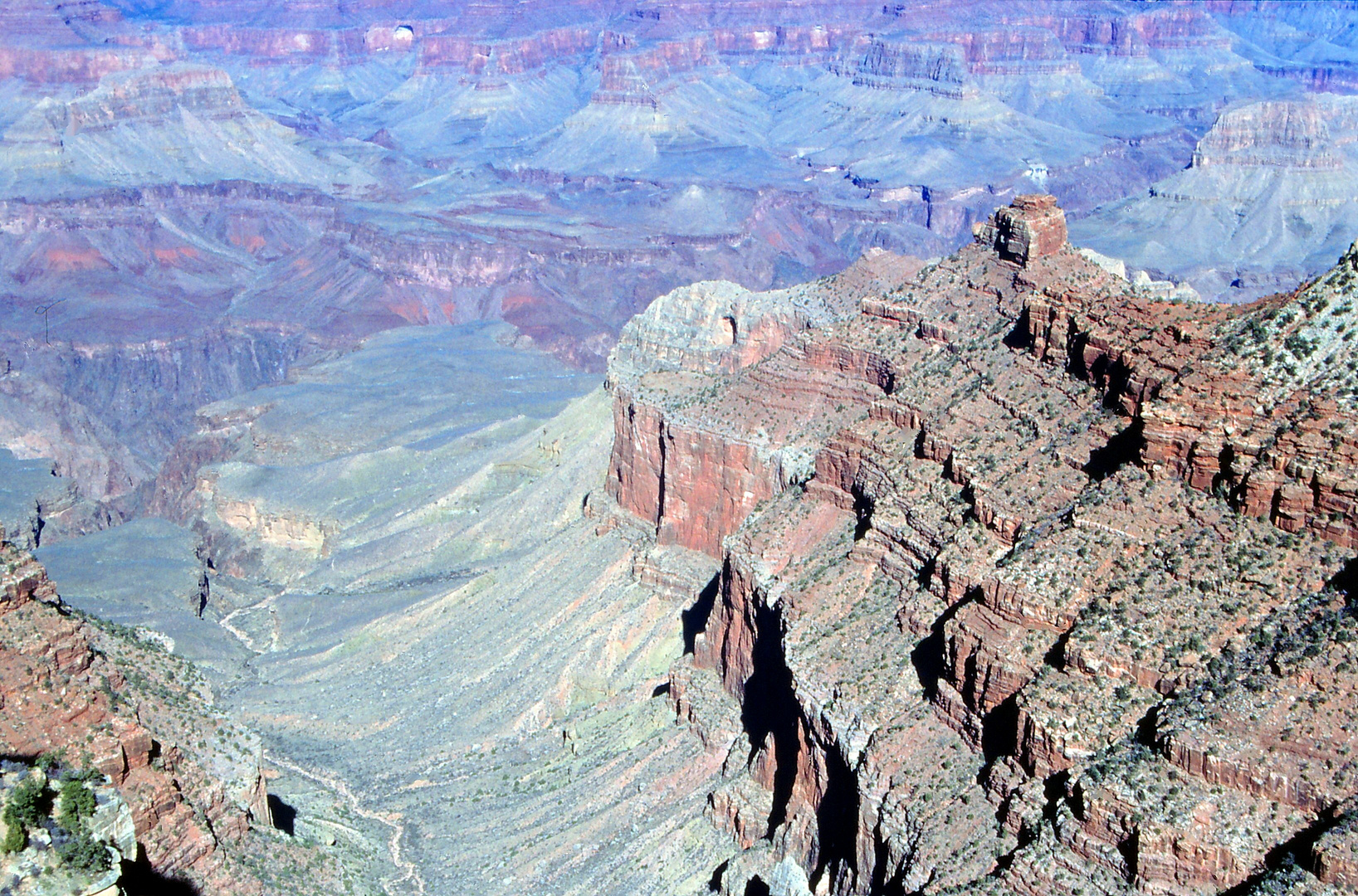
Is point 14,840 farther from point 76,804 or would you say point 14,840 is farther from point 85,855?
point 76,804

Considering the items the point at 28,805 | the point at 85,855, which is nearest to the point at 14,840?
the point at 85,855

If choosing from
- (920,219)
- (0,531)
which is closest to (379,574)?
(0,531)

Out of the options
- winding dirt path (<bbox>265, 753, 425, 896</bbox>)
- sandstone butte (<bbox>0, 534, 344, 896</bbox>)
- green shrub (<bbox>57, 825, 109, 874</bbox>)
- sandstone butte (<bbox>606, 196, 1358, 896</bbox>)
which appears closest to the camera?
green shrub (<bbox>57, 825, 109, 874</bbox>)

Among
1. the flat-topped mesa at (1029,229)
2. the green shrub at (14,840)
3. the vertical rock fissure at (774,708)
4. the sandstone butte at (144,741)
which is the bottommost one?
the vertical rock fissure at (774,708)

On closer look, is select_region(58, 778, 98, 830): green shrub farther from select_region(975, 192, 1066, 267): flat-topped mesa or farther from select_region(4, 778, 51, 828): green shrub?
select_region(975, 192, 1066, 267): flat-topped mesa

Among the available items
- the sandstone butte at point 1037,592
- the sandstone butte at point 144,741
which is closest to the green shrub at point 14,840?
the sandstone butte at point 144,741

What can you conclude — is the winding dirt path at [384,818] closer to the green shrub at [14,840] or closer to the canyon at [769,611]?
the canyon at [769,611]

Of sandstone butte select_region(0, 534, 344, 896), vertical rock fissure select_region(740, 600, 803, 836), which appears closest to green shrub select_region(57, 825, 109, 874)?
sandstone butte select_region(0, 534, 344, 896)
